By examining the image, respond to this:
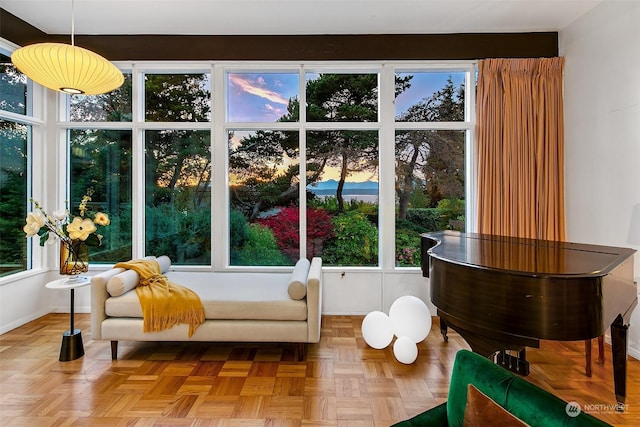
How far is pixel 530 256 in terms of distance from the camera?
6.75ft

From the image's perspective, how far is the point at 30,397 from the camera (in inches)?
87.4

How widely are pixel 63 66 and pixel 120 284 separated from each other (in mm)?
1601

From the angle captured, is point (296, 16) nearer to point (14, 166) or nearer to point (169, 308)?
point (169, 308)

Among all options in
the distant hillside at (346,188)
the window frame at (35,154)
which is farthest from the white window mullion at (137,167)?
the distant hillside at (346,188)

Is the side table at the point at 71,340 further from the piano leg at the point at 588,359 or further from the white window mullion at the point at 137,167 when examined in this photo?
the piano leg at the point at 588,359

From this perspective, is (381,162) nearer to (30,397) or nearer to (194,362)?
(194,362)

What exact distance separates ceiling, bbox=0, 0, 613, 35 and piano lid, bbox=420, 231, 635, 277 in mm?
2235

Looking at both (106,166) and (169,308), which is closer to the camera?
(169,308)

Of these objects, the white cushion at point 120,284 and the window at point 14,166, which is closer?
the white cushion at point 120,284

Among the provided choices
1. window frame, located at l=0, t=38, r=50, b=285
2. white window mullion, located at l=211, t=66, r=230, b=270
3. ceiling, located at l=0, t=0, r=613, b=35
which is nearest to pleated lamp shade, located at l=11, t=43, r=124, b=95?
ceiling, located at l=0, t=0, r=613, b=35

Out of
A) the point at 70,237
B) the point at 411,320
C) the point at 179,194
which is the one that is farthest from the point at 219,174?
the point at 411,320

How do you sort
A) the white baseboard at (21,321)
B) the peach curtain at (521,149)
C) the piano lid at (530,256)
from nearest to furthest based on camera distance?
the piano lid at (530,256) < the white baseboard at (21,321) < the peach curtain at (521,149)

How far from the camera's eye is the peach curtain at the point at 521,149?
3.57m

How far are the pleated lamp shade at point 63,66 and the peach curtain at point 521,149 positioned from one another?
3.55m
